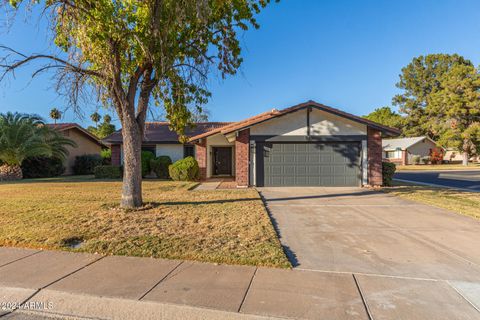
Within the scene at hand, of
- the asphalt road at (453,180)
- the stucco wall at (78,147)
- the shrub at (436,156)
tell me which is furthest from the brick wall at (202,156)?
the shrub at (436,156)

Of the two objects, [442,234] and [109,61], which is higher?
[109,61]

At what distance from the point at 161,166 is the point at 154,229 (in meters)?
12.7

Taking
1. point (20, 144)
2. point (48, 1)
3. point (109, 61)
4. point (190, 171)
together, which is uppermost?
point (48, 1)

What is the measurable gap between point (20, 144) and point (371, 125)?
21.1 metres

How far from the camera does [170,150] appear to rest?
20.1m

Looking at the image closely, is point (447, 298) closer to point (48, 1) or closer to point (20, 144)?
point (48, 1)

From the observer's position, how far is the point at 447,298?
129 inches

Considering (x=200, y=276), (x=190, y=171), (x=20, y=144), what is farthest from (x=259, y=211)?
(x=20, y=144)

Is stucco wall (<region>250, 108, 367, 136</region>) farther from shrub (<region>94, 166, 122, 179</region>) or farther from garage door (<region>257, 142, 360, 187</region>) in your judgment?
shrub (<region>94, 166, 122, 179</region>)

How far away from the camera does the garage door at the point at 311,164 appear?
1350 cm

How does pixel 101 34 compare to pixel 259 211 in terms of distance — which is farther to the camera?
pixel 259 211

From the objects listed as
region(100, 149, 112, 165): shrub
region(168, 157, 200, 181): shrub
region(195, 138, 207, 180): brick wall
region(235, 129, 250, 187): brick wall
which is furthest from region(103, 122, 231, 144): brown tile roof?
region(100, 149, 112, 165): shrub

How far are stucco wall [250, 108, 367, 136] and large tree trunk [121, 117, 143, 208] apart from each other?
676 centimetres

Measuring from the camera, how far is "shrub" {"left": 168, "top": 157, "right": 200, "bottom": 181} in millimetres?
16375
